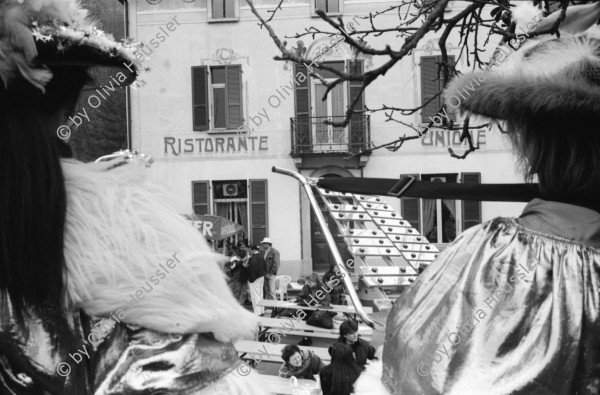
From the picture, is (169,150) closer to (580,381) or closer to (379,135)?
(379,135)

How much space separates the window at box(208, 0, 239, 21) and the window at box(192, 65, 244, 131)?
125cm

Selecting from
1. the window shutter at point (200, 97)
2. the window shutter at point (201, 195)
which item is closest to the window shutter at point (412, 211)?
the window shutter at point (201, 195)

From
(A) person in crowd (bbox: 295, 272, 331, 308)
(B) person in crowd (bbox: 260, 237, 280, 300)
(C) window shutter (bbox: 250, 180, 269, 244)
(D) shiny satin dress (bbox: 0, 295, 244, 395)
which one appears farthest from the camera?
(C) window shutter (bbox: 250, 180, 269, 244)

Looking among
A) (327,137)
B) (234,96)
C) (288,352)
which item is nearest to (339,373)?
(288,352)

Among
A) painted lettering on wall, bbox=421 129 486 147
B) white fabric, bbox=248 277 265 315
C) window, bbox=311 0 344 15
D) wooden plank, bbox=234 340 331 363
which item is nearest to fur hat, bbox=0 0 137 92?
wooden plank, bbox=234 340 331 363

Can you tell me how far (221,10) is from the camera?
17016 millimetres

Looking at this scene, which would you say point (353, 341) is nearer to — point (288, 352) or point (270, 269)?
point (288, 352)

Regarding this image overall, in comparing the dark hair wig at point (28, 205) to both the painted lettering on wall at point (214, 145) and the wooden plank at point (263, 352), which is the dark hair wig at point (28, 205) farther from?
the painted lettering on wall at point (214, 145)

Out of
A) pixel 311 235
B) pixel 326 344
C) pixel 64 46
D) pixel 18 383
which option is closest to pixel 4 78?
pixel 64 46

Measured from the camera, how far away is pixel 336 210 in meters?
2.51

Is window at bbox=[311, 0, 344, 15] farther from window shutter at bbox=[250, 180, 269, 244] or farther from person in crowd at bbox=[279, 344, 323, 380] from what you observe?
person in crowd at bbox=[279, 344, 323, 380]

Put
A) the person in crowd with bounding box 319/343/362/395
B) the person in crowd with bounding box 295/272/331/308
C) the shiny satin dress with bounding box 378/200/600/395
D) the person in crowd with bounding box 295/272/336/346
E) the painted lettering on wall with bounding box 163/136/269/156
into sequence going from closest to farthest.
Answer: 1. the shiny satin dress with bounding box 378/200/600/395
2. the person in crowd with bounding box 319/343/362/395
3. the person in crowd with bounding box 295/272/336/346
4. the person in crowd with bounding box 295/272/331/308
5. the painted lettering on wall with bounding box 163/136/269/156

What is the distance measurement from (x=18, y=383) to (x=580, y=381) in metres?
1.09

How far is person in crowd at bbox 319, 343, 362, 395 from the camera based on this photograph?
564 cm
